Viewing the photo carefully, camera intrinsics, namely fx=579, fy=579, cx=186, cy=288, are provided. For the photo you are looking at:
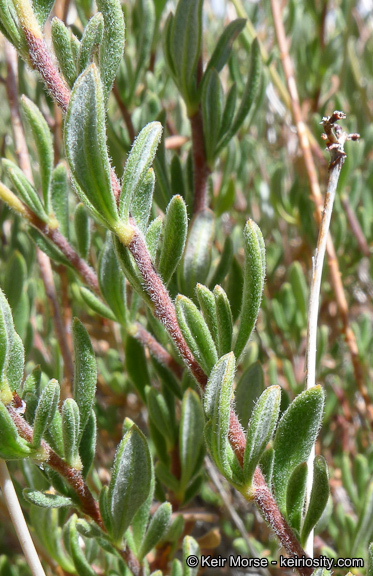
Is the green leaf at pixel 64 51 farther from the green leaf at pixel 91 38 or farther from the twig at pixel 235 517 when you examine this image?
the twig at pixel 235 517

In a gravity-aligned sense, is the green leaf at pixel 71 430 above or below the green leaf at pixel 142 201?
below

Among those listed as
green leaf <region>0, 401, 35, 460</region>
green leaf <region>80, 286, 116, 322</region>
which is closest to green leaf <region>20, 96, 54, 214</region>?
green leaf <region>80, 286, 116, 322</region>

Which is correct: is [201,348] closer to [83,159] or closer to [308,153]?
[83,159]

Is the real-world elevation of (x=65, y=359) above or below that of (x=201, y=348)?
above

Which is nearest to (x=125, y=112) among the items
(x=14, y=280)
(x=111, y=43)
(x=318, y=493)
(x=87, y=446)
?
(x=14, y=280)

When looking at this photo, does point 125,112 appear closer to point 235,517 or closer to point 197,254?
point 197,254

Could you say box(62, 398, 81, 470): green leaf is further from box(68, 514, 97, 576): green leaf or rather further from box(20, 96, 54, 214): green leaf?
box(20, 96, 54, 214): green leaf

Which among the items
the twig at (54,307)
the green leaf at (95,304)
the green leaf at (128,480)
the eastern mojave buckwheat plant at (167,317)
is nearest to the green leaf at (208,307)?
the eastern mojave buckwheat plant at (167,317)

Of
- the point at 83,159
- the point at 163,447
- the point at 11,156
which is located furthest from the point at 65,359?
the point at 83,159
